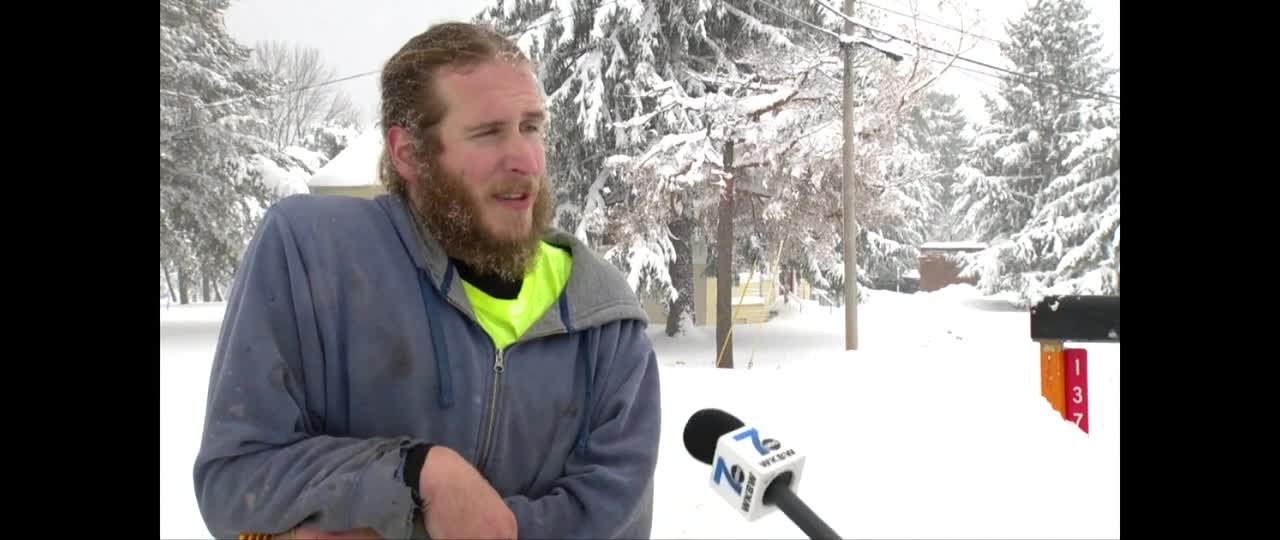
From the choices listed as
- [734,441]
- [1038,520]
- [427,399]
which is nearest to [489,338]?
[427,399]

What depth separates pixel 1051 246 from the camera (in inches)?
722

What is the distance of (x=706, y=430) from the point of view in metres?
1.17

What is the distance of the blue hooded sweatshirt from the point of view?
0.87 meters

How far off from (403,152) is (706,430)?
0.61 metres

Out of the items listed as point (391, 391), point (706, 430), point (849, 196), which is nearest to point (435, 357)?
point (391, 391)

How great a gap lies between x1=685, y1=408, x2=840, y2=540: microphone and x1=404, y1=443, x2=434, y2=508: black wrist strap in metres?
0.39

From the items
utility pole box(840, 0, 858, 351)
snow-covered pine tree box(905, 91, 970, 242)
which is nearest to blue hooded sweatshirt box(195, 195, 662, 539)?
utility pole box(840, 0, 858, 351)

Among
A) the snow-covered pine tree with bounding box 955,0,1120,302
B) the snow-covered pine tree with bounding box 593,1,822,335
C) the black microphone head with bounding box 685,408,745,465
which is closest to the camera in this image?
the black microphone head with bounding box 685,408,745,465

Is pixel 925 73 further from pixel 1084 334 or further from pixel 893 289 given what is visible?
pixel 893 289

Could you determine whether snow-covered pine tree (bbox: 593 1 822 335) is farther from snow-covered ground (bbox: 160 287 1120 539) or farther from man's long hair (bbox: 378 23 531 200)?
man's long hair (bbox: 378 23 531 200)

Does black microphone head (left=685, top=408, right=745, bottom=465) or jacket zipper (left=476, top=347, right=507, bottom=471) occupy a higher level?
jacket zipper (left=476, top=347, right=507, bottom=471)

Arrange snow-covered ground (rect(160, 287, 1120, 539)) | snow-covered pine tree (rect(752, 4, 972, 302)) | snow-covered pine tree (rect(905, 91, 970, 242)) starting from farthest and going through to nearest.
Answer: snow-covered pine tree (rect(905, 91, 970, 242))
snow-covered pine tree (rect(752, 4, 972, 302))
snow-covered ground (rect(160, 287, 1120, 539))

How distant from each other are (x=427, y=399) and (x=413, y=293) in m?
0.14

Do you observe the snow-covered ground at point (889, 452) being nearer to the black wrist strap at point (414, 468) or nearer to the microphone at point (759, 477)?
the microphone at point (759, 477)
